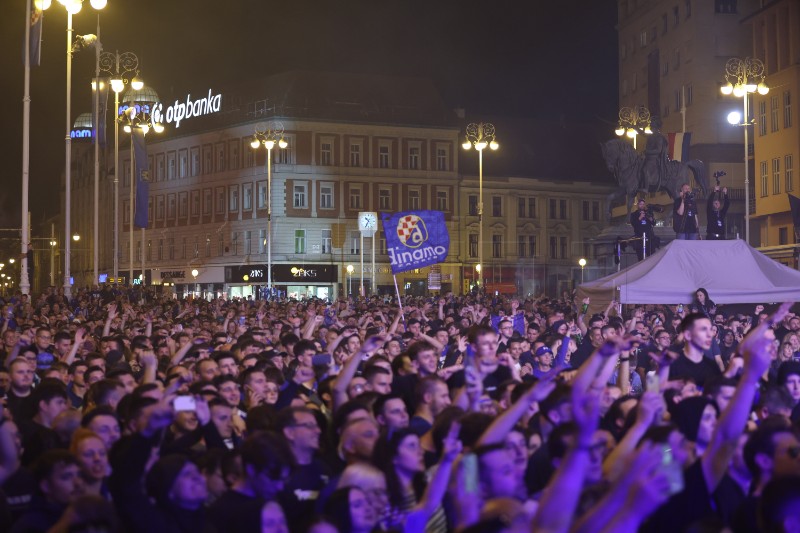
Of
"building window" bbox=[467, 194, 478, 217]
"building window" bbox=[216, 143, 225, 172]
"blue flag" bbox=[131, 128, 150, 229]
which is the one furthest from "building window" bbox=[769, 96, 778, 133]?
"building window" bbox=[216, 143, 225, 172]

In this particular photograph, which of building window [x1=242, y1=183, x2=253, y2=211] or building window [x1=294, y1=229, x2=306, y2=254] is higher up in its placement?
building window [x1=242, y1=183, x2=253, y2=211]

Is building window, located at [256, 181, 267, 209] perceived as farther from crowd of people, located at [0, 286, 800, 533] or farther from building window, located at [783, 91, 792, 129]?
crowd of people, located at [0, 286, 800, 533]

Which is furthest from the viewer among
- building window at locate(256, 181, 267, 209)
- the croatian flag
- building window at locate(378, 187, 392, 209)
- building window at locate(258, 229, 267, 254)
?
building window at locate(378, 187, 392, 209)

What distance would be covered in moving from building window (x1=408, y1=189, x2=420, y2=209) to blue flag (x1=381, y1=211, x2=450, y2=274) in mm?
56226

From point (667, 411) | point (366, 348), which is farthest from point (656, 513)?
point (366, 348)

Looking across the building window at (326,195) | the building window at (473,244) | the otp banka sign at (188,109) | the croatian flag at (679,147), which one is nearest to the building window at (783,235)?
the croatian flag at (679,147)

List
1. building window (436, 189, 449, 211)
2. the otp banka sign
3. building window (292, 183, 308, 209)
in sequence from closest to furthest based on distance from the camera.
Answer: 1. building window (292, 183, 308, 209)
2. building window (436, 189, 449, 211)
3. the otp banka sign

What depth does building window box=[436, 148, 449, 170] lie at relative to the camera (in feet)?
254

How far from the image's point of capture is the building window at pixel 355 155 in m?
75.7

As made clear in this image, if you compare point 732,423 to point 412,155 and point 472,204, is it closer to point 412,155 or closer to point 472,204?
point 412,155

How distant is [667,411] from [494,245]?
73.3 m

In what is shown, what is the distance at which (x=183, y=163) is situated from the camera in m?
80.6

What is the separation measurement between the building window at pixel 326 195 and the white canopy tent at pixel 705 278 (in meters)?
54.4

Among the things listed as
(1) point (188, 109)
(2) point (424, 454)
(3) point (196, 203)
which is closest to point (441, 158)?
(3) point (196, 203)
